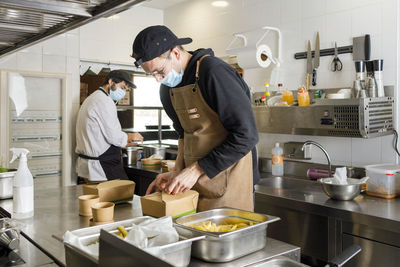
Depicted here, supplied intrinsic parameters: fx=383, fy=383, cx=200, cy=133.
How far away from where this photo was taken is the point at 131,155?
4.31m

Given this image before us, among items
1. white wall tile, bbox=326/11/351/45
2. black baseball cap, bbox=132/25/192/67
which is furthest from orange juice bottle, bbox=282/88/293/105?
black baseball cap, bbox=132/25/192/67

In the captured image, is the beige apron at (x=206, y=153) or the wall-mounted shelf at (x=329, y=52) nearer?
the beige apron at (x=206, y=153)

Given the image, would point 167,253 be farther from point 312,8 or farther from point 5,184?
point 312,8

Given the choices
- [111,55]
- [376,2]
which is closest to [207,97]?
[376,2]

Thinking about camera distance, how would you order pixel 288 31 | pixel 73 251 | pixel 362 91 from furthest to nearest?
1. pixel 288 31
2. pixel 362 91
3. pixel 73 251

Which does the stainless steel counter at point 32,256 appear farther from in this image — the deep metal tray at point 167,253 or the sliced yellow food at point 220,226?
the sliced yellow food at point 220,226

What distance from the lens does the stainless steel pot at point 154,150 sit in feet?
14.5

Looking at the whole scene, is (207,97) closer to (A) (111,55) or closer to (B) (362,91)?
(B) (362,91)

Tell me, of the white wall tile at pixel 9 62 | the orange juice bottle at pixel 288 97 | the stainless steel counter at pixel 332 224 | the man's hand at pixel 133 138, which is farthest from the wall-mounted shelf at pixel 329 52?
the white wall tile at pixel 9 62

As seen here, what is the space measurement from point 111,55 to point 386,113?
10.8 feet

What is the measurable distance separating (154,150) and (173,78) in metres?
2.67

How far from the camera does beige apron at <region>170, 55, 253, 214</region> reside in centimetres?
175

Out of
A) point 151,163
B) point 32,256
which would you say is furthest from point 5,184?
point 151,163

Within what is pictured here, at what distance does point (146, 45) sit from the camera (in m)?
1.69
